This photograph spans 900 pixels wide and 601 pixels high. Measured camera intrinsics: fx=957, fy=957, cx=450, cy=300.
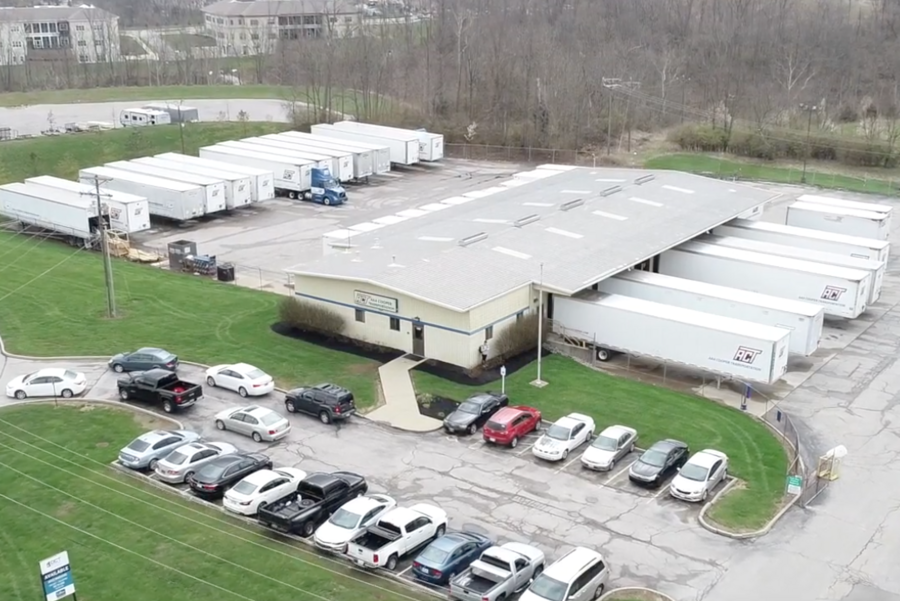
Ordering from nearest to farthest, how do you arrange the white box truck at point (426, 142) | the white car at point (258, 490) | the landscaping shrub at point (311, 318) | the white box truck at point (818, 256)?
the white car at point (258, 490) < the landscaping shrub at point (311, 318) < the white box truck at point (818, 256) < the white box truck at point (426, 142)

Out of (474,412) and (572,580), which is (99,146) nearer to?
(474,412)

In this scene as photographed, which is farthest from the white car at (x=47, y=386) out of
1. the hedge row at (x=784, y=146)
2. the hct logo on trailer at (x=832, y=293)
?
the hedge row at (x=784, y=146)

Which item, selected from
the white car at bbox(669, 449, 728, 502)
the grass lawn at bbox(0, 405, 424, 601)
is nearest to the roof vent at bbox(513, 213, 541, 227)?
the white car at bbox(669, 449, 728, 502)

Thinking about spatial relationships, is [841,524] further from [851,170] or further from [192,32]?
[192,32]

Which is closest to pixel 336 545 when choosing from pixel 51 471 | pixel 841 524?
pixel 51 471

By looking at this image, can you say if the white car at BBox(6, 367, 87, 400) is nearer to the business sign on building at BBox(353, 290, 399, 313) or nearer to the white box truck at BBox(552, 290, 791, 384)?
the business sign on building at BBox(353, 290, 399, 313)

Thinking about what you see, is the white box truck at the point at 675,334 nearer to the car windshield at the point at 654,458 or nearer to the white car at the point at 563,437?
the white car at the point at 563,437
